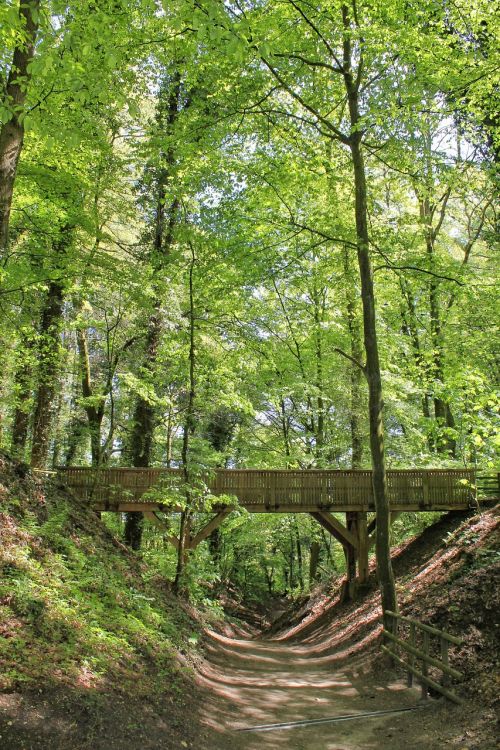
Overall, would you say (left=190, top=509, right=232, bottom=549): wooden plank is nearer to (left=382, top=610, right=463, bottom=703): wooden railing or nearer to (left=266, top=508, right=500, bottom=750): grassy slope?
(left=266, top=508, right=500, bottom=750): grassy slope

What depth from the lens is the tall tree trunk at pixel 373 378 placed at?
863cm

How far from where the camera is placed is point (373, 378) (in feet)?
29.2

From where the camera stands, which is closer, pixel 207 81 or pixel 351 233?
pixel 207 81

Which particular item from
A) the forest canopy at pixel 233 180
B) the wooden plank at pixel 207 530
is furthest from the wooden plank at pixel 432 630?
the wooden plank at pixel 207 530

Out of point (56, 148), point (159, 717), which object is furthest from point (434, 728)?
point (56, 148)

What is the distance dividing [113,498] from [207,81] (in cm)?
1012

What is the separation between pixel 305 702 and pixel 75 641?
4025 mm

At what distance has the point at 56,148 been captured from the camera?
10.1 metres

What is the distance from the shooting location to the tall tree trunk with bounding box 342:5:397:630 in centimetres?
863

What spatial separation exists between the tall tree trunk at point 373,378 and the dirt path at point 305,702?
1.35 m

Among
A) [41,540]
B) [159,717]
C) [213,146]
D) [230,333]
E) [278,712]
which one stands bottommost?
[278,712]

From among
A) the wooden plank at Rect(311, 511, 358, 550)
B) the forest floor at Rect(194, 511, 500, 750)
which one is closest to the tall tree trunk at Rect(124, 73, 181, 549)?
the forest floor at Rect(194, 511, 500, 750)

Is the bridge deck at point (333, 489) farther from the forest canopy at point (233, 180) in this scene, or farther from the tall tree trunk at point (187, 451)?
the tall tree trunk at point (187, 451)

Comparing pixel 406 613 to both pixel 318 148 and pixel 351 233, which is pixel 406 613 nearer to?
pixel 351 233
